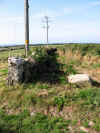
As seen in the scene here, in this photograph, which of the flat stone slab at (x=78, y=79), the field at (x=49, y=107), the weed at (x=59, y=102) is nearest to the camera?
the field at (x=49, y=107)

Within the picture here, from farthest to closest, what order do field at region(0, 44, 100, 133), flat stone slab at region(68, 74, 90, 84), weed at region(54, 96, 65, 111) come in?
flat stone slab at region(68, 74, 90, 84) < weed at region(54, 96, 65, 111) < field at region(0, 44, 100, 133)

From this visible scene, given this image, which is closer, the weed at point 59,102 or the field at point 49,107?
the field at point 49,107

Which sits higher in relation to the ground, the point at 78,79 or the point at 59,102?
the point at 78,79

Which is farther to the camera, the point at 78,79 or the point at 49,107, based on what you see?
the point at 78,79

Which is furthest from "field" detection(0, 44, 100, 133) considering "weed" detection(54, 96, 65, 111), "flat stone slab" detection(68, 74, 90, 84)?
"flat stone slab" detection(68, 74, 90, 84)

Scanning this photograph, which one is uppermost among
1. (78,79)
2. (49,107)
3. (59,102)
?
(78,79)

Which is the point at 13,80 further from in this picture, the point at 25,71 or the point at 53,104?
the point at 53,104

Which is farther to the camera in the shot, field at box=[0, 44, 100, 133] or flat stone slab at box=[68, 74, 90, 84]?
flat stone slab at box=[68, 74, 90, 84]

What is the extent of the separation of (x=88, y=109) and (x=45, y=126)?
3.80 ft

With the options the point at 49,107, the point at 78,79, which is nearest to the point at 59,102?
the point at 49,107

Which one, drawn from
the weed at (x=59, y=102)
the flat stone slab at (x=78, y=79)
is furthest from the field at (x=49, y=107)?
the flat stone slab at (x=78, y=79)

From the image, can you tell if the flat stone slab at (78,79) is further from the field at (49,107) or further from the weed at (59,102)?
the weed at (59,102)

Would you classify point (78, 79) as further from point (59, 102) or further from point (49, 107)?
point (49, 107)

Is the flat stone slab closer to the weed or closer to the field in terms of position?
the field
